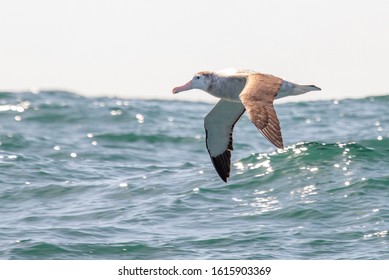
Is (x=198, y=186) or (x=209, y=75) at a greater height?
(x=209, y=75)

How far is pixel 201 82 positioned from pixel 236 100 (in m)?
0.66

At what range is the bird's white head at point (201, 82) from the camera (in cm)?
1518

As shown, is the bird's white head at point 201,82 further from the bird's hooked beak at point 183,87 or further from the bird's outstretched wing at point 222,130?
the bird's outstretched wing at point 222,130

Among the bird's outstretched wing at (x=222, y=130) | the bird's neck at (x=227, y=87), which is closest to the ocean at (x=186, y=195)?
the bird's outstretched wing at (x=222, y=130)

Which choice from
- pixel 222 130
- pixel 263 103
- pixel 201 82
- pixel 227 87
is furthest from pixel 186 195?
pixel 263 103

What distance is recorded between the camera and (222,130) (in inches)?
676

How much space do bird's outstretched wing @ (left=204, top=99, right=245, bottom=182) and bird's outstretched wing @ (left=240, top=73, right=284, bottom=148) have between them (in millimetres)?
2291

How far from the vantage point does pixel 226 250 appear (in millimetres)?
14836

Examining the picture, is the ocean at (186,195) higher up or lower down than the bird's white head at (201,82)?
lower down

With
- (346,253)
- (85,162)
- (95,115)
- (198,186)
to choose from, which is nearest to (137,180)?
(198,186)

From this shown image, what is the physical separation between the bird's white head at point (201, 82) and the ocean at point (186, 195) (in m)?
2.46

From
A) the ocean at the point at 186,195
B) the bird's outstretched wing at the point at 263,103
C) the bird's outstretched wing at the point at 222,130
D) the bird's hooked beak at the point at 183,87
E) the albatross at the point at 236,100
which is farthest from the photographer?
the bird's outstretched wing at the point at 222,130
